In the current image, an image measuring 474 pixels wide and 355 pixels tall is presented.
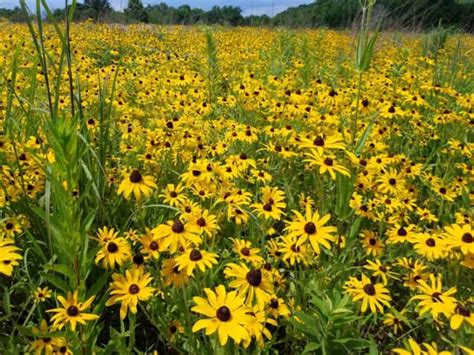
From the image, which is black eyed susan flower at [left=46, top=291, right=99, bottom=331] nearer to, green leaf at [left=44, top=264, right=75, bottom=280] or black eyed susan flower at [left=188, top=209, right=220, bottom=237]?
green leaf at [left=44, top=264, right=75, bottom=280]

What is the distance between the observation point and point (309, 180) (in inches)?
115

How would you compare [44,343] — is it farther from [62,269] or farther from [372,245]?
[372,245]

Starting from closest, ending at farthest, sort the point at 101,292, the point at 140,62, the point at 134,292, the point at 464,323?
the point at 464,323
the point at 134,292
the point at 101,292
the point at 140,62

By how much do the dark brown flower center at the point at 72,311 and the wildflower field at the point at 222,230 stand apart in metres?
0.02

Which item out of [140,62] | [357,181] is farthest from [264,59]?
[357,181]

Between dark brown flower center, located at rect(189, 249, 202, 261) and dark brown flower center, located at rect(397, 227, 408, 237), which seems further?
dark brown flower center, located at rect(397, 227, 408, 237)

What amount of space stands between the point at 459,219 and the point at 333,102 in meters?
1.63

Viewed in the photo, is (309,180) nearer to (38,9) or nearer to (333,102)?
(333,102)

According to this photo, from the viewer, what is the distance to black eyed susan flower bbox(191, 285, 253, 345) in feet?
3.34

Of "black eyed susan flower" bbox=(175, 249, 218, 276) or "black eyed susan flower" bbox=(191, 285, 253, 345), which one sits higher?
"black eyed susan flower" bbox=(175, 249, 218, 276)

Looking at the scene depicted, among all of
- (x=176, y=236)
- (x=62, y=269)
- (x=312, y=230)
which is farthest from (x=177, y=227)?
(x=312, y=230)

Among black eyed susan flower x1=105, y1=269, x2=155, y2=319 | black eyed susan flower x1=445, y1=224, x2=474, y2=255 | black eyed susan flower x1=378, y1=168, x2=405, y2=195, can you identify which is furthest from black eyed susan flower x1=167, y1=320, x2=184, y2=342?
black eyed susan flower x1=378, y1=168, x2=405, y2=195

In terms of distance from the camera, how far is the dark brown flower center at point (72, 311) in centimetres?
126

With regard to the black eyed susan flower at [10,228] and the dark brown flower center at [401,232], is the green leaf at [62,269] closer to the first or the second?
the black eyed susan flower at [10,228]
